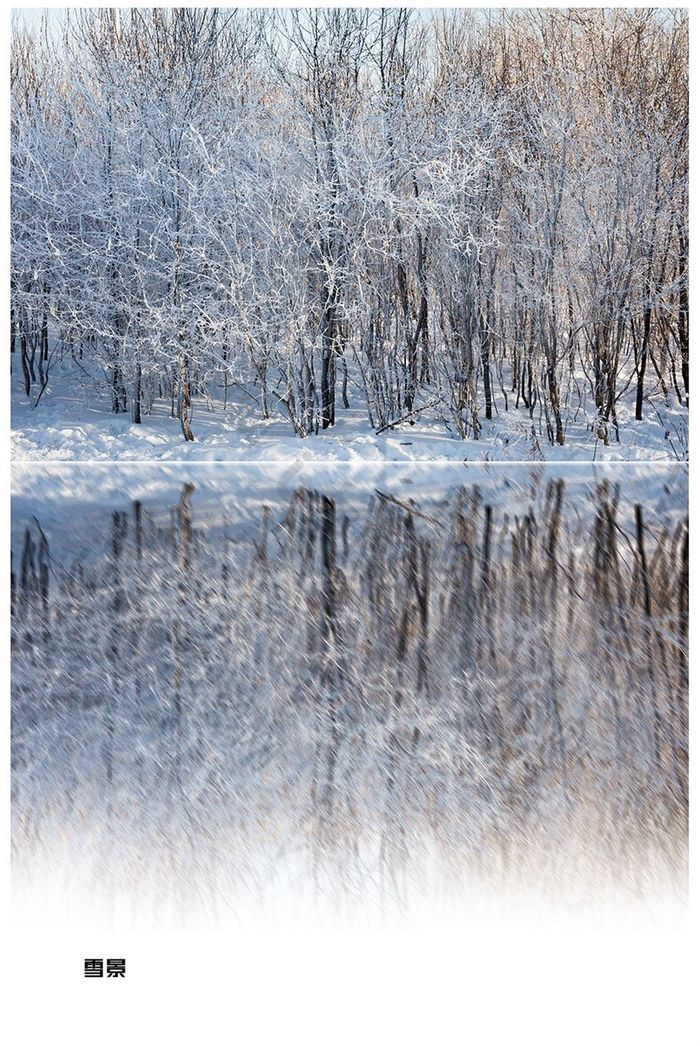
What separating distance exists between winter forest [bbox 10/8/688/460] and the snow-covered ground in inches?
1.1

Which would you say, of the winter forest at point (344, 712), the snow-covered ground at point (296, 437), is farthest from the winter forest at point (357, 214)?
the winter forest at point (344, 712)

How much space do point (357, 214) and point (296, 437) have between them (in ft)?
5.96

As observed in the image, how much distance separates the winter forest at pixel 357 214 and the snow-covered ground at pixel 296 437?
29mm

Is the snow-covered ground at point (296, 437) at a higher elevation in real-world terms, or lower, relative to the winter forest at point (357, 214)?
lower

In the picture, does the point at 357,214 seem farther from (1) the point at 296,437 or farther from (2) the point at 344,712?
(2) the point at 344,712

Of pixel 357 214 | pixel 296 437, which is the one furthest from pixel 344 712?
pixel 357 214

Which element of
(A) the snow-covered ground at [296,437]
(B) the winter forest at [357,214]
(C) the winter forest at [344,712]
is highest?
(B) the winter forest at [357,214]

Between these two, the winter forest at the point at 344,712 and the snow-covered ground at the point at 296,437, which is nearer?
the winter forest at the point at 344,712

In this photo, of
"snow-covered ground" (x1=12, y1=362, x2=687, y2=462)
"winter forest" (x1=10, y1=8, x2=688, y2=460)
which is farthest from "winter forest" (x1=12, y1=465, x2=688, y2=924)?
"winter forest" (x1=10, y1=8, x2=688, y2=460)

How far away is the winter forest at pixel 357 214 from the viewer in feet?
26.6

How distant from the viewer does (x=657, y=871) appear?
6.54ft

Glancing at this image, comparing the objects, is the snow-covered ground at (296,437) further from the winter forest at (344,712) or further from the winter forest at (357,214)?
the winter forest at (344,712)
